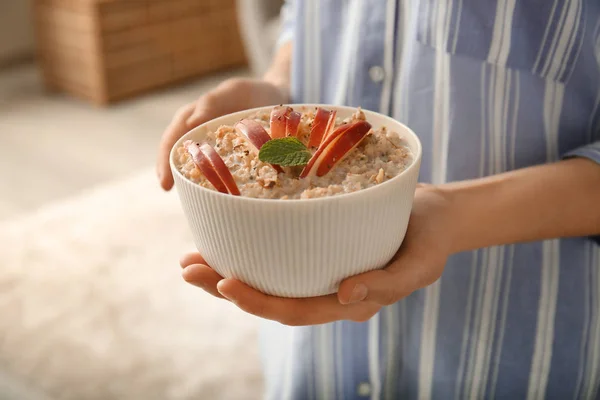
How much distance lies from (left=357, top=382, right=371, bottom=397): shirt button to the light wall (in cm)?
371

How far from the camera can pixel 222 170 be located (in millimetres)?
612

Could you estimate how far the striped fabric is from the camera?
2.57 ft

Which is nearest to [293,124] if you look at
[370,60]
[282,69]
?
[370,60]

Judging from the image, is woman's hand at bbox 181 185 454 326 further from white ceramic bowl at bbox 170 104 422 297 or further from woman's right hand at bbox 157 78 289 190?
woman's right hand at bbox 157 78 289 190

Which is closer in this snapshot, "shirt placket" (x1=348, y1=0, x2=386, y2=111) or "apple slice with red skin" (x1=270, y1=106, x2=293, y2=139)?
"apple slice with red skin" (x1=270, y1=106, x2=293, y2=139)

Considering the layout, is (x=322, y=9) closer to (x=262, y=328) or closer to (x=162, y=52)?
(x=262, y=328)

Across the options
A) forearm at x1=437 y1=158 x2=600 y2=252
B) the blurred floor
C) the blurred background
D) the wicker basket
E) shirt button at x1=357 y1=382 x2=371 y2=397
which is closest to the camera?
forearm at x1=437 y1=158 x2=600 y2=252

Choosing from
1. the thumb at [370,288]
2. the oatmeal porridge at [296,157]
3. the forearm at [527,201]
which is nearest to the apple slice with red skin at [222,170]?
the oatmeal porridge at [296,157]

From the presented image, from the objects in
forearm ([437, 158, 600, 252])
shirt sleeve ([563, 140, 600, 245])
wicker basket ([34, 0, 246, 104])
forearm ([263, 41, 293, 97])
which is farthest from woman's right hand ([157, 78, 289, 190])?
wicker basket ([34, 0, 246, 104])

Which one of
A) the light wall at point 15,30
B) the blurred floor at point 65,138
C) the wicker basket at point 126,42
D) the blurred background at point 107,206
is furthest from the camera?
the light wall at point 15,30

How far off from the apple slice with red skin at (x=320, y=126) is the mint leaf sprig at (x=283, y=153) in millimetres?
46

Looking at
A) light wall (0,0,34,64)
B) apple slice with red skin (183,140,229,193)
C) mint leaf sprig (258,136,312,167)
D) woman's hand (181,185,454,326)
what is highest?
mint leaf sprig (258,136,312,167)

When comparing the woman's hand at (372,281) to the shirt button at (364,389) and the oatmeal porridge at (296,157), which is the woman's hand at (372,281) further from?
the shirt button at (364,389)

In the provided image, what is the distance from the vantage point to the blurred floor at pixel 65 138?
2.66m
